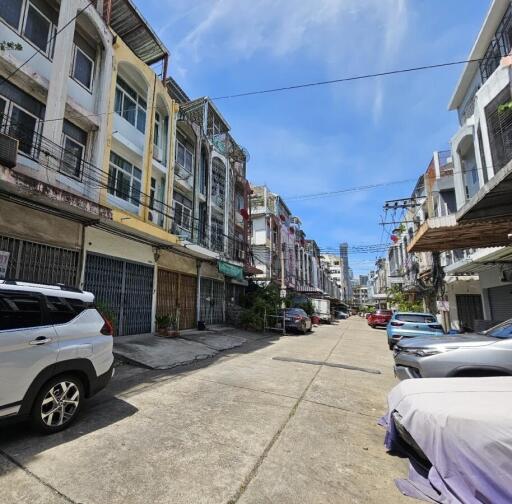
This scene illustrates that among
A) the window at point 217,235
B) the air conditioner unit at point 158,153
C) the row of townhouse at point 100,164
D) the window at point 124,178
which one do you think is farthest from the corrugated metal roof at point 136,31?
the window at point 217,235

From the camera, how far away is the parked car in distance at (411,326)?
39.3ft

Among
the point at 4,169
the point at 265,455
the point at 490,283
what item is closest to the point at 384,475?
the point at 265,455

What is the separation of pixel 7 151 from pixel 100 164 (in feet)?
11.8

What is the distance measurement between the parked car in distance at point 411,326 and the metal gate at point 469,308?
27.9 ft

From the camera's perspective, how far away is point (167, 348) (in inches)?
372

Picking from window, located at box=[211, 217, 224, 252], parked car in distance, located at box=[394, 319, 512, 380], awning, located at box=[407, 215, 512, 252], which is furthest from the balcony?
awning, located at box=[407, 215, 512, 252]

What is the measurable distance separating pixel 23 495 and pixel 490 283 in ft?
61.1

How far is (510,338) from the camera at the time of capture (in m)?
5.23

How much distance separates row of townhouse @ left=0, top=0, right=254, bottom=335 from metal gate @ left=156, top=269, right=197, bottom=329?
5cm

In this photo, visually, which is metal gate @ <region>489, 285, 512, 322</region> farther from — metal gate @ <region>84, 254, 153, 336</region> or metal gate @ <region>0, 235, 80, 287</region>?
metal gate @ <region>0, 235, 80, 287</region>

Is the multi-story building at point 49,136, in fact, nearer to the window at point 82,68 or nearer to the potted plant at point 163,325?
the window at point 82,68

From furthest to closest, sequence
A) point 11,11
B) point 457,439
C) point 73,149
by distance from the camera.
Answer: point 73,149 < point 11,11 < point 457,439

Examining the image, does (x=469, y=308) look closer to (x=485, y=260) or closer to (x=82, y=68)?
(x=485, y=260)

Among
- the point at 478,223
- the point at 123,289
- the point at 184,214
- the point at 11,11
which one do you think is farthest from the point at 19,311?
the point at 184,214
